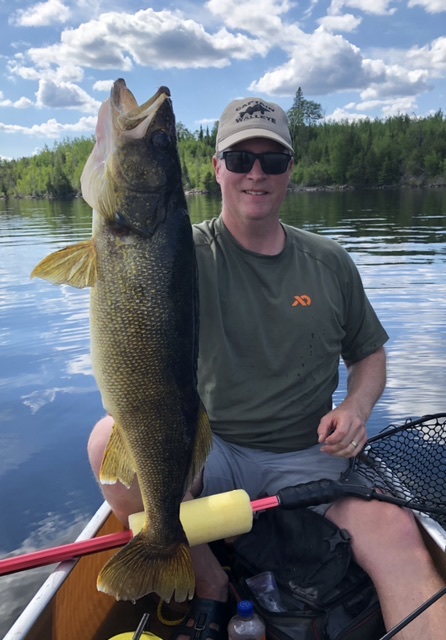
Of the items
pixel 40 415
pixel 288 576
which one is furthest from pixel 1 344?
pixel 288 576

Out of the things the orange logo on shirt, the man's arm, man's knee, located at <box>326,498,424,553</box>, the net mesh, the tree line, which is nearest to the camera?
man's knee, located at <box>326,498,424,553</box>

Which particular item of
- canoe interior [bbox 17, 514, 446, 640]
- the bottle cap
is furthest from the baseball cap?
the bottle cap

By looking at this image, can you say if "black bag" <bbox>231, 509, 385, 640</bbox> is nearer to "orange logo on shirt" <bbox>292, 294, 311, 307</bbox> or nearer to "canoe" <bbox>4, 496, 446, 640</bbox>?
"canoe" <bbox>4, 496, 446, 640</bbox>

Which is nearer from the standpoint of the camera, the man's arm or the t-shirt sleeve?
the man's arm

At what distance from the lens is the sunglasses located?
9.98ft

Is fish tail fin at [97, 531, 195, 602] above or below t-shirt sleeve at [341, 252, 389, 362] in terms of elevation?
below

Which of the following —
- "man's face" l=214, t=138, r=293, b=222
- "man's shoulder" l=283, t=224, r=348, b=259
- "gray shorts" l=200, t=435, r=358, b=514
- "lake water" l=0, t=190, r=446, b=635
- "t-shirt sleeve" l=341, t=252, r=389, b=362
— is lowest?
"lake water" l=0, t=190, r=446, b=635

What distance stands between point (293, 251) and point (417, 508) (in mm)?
1563

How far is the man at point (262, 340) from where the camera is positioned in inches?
120

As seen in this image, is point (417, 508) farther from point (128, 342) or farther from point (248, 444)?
point (128, 342)

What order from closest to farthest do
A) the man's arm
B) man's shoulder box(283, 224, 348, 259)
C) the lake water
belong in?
the man's arm, man's shoulder box(283, 224, 348, 259), the lake water

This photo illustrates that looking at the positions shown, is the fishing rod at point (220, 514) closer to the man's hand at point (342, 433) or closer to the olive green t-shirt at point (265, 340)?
the man's hand at point (342, 433)

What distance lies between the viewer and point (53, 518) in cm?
465

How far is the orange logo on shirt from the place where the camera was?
3.17 meters
